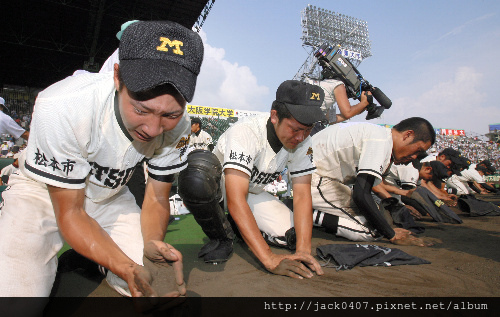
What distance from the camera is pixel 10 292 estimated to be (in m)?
1.29

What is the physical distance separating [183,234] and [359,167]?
6.60ft

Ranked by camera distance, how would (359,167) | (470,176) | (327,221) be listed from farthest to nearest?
(470,176) < (327,221) < (359,167)

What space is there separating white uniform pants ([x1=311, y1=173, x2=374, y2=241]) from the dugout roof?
37.6ft

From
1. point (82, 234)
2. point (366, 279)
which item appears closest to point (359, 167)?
point (366, 279)

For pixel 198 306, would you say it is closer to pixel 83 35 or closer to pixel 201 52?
pixel 201 52

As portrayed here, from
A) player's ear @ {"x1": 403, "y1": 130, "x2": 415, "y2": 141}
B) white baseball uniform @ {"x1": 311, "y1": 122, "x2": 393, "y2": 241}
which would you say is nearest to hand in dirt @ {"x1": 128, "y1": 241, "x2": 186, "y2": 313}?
white baseball uniform @ {"x1": 311, "y1": 122, "x2": 393, "y2": 241}

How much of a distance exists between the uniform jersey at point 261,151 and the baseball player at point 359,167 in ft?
2.11

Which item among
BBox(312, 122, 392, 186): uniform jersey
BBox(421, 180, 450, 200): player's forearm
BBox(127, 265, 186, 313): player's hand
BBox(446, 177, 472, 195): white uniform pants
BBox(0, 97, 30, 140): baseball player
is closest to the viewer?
BBox(127, 265, 186, 313): player's hand

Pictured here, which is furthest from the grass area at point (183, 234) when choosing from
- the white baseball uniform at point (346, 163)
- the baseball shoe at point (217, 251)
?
the white baseball uniform at point (346, 163)

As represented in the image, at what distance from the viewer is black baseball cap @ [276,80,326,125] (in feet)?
6.64

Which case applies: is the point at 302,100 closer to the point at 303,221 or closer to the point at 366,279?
the point at 303,221

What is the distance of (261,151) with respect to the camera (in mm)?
2352

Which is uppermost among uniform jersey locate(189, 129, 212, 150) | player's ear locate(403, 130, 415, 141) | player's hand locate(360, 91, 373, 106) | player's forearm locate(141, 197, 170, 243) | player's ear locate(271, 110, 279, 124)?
player's hand locate(360, 91, 373, 106)

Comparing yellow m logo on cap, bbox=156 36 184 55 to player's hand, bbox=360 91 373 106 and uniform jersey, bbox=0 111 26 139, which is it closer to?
player's hand, bbox=360 91 373 106
